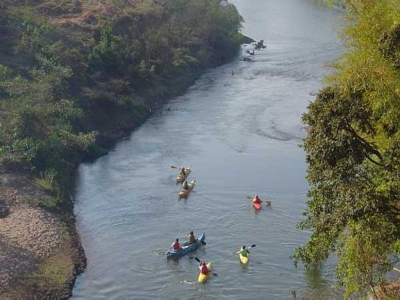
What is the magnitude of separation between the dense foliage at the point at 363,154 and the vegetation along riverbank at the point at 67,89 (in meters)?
13.8

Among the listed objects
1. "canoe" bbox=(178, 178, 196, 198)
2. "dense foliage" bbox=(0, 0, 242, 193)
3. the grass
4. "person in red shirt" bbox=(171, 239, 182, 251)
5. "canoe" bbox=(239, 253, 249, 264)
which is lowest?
the grass

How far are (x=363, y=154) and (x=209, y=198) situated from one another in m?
21.0

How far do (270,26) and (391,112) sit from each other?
79.0 m

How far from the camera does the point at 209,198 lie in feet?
115

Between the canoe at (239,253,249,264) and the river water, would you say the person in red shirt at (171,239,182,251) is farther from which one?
the canoe at (239,253,249,264)

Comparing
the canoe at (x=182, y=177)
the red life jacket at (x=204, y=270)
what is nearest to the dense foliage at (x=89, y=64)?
the canoe at (x=182, y=177)

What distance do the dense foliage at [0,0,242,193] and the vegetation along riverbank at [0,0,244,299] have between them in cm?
10

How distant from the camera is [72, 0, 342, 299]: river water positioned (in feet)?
86.0

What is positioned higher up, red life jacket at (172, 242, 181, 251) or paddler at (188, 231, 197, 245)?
paddler at (188, 231, 197, 245)

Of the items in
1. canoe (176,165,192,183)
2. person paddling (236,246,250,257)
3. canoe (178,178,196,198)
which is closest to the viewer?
person paddling (236,246,250,257)

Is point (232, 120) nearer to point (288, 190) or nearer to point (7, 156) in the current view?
point (288, 190)

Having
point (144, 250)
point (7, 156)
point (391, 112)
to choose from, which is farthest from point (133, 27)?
point (391, 112)

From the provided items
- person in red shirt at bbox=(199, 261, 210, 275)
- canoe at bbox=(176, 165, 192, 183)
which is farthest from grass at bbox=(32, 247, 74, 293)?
canoe at bbox=(176, 165, 192, 183)

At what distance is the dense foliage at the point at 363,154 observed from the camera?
13.7m
